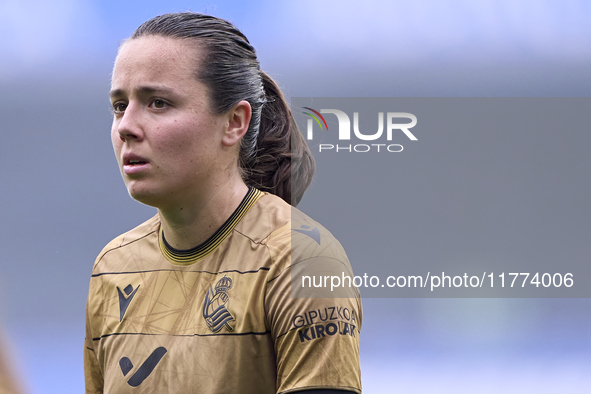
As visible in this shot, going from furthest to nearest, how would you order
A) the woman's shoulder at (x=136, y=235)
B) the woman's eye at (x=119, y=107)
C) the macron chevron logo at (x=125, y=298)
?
the woman's shoulder at (x=136, y=235), the macron chevron logo at (x=125, y=298), the woman's eye at (x=119, y=107)

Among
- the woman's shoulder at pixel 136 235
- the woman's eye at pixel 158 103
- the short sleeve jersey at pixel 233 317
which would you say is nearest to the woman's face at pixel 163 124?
the woman's eye at pixel 158 103

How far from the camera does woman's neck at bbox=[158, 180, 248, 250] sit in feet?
7.75

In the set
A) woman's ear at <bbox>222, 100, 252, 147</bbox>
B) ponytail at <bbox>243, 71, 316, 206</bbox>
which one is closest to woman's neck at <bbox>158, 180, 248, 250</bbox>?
woman's ear at <bbox>222, 100, 252, 147</bbox>

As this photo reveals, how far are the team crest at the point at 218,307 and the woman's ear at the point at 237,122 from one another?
0.46 metres

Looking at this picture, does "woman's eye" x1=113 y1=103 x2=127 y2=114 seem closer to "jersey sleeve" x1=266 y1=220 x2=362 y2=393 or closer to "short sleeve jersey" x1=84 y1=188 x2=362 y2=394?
"short sleeve jersey" x1=84 y1=188 x2=362 y2=394

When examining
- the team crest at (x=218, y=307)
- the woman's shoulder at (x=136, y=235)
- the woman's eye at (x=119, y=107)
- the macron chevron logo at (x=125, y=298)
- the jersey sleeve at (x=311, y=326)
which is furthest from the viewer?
the woman's shoulder at (x=136, y=235)

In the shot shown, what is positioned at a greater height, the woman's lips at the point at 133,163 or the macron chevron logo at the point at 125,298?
the woman's lips at the point at 133,163

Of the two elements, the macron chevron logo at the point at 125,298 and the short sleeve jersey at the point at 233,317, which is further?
the macron chevron logo at the point at 125,298

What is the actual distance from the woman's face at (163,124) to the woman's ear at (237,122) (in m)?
0.05

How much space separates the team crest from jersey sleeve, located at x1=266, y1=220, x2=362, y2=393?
0.45 ft

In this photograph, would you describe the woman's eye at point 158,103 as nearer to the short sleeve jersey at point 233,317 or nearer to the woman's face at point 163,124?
the woman's face at point 163,124

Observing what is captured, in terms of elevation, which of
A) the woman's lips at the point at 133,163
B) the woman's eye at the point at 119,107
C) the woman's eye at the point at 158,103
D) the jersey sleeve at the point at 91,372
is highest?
the woman's eye at the point at 119,107

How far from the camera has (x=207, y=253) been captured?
2.37m

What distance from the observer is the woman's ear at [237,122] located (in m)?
2.36
